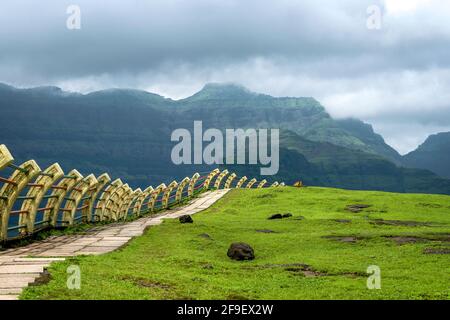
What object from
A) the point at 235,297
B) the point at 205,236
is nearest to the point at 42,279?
the point at 235,297

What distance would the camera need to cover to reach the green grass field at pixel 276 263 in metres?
10.2

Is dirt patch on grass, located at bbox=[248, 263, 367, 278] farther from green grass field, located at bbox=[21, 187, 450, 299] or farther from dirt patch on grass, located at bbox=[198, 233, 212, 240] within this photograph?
dirt patch on grass, located at bbox=[198, 233, 212, 240]

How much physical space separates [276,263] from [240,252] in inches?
50.3

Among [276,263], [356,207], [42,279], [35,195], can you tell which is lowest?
[356,207]

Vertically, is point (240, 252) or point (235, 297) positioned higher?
point (235, 297)

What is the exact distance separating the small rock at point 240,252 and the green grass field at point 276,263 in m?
0.19

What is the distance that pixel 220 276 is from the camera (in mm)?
12273

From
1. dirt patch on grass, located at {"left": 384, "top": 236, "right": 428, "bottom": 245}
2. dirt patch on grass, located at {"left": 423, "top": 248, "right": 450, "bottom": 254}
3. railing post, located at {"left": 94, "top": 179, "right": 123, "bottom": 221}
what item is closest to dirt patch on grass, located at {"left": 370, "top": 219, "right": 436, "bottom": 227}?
dirt patch on grass, located at {"left": 384, "top": 236, "right": 428, "bottom": 245}

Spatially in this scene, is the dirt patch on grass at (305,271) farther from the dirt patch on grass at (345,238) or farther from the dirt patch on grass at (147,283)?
the dirt patch on grass at (345,238)

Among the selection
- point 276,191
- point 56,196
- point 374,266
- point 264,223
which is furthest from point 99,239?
point 276,191

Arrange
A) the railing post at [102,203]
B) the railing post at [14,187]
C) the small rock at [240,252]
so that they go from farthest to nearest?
the railing post at [102,203] < the railing post at [14,187] < the small rock at [240,252]

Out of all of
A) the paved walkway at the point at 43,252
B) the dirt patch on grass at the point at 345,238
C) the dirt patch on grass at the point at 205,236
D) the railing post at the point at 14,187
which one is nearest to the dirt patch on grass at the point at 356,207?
the dirt patch on grass at the point at 345,238

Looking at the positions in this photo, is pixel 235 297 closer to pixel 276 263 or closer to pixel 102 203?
pixel 276 263

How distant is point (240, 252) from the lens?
15258 mm
